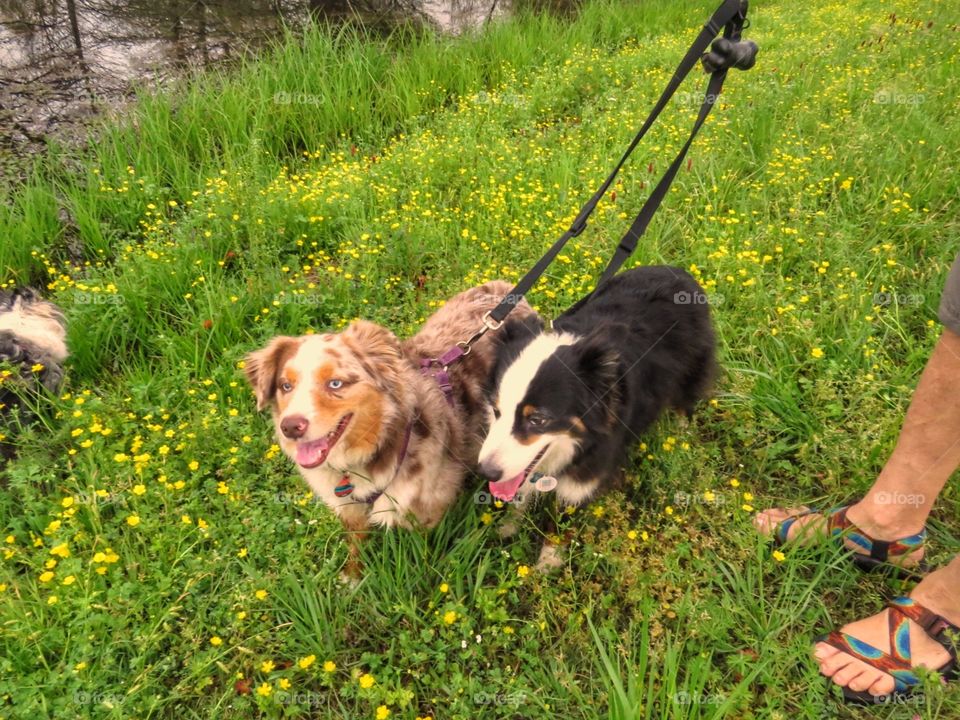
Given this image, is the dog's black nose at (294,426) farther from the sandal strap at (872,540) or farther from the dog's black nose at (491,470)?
the sandal strap at (872,540)

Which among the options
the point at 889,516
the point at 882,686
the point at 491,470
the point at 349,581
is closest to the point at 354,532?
the point at 349,581

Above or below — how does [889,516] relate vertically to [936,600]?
above

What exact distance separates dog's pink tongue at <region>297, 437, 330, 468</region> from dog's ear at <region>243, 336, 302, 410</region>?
1.08ft

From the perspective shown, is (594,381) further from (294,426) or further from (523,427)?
(294,426)

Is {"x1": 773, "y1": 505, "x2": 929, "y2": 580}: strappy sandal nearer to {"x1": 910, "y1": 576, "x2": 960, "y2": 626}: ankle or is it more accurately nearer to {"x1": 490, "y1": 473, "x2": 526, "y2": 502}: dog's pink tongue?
{"x1": 910, "y1": 576, "x2": 960, "y2": 626}: ankle

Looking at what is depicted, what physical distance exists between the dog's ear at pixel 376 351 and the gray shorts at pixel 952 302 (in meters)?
1.97

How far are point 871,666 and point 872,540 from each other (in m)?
0.47

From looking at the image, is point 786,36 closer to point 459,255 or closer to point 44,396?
point 459,255

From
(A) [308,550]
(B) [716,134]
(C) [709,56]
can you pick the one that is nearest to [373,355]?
(A) [308,550]

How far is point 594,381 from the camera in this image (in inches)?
84.7

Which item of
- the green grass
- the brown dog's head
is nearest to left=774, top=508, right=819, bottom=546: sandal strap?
the green grass

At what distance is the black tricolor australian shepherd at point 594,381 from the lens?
6.97ft

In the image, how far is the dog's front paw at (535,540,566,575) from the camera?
7.70ft

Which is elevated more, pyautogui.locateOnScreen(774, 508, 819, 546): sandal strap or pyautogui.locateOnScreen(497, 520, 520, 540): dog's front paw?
pyautogui.locateOnScreen(774, 508, 819, 546): sandal strap
